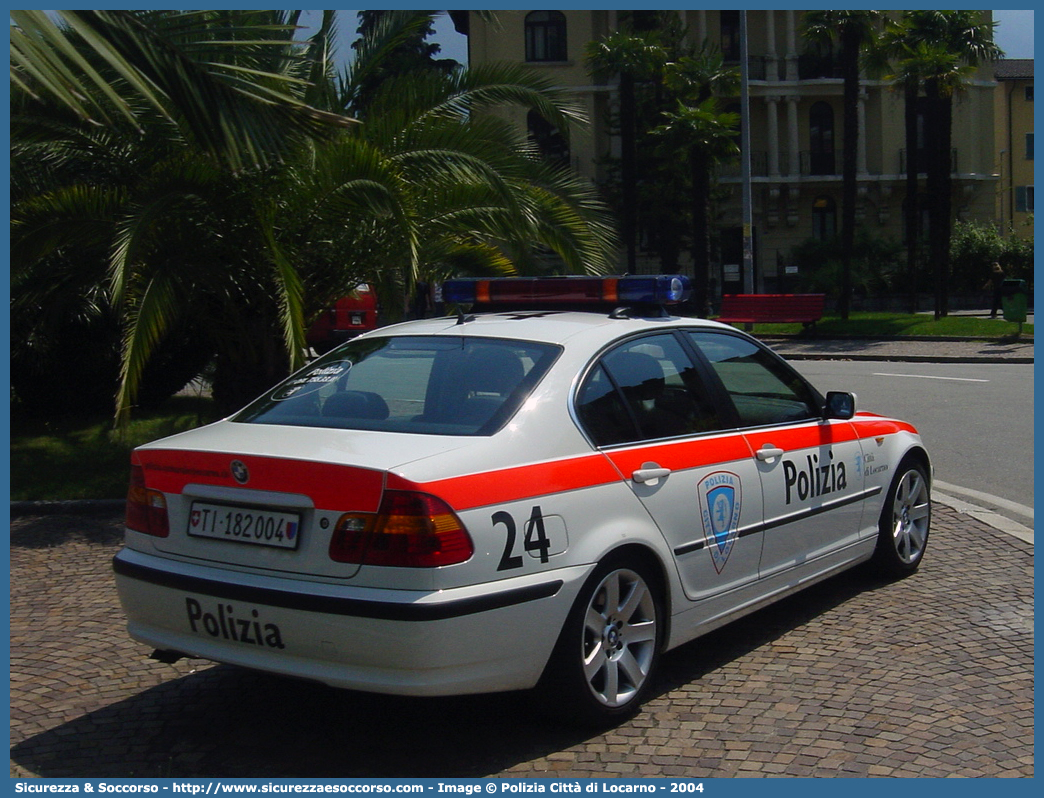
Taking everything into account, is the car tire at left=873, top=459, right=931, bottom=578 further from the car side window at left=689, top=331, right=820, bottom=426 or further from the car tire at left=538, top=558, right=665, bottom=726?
the car tire at left=538, top=558, right=665, bottom=726

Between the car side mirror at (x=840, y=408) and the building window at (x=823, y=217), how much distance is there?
47958 millimetres

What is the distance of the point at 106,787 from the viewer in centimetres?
383

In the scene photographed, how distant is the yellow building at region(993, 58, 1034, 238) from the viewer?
5462 centimetres

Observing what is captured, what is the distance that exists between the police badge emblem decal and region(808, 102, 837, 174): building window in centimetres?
4915

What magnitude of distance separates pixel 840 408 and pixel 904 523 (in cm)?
97

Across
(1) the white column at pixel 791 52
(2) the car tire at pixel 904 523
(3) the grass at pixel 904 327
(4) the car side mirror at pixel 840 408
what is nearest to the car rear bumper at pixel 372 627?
(4) the car side mirror at pixel 840 408

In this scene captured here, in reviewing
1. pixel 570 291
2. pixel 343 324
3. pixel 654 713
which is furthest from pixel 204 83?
pixel 343 324

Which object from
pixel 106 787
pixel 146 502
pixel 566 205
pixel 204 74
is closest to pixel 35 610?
pixel 146 502

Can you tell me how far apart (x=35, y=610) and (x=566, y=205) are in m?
6.05

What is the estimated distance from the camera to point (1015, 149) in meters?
55.4

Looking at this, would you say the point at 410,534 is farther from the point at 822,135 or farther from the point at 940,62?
the point at 822,135

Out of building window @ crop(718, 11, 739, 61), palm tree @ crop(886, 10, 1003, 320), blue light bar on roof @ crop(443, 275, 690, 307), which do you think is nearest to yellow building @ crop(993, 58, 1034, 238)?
building window @ crop(718, 11, 739, 61)

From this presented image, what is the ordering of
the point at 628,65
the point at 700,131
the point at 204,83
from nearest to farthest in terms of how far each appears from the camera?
the point at 204,83
the point at 700,131
the point at 628,65

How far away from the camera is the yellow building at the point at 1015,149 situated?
5462 cm
